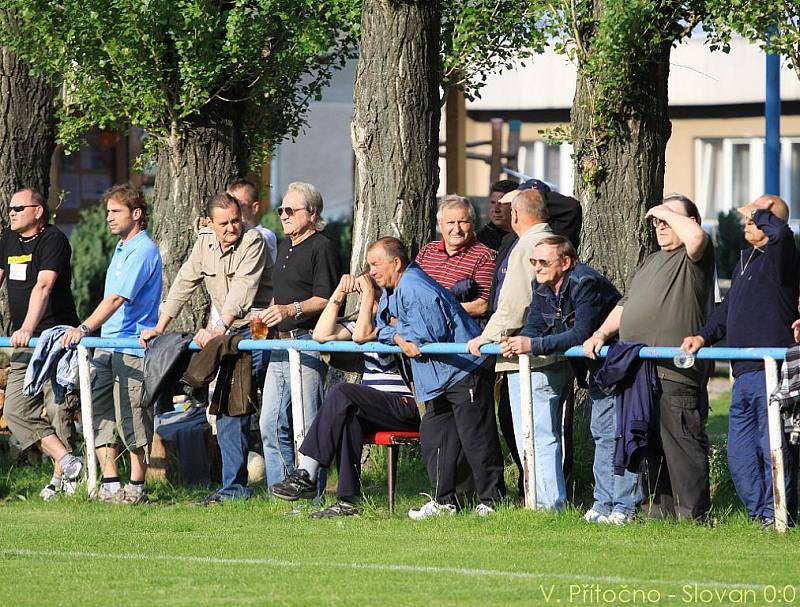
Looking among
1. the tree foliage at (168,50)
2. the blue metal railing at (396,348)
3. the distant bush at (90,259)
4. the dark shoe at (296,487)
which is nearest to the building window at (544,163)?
the distant bush at (90,259)

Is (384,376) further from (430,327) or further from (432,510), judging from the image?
(432,510)

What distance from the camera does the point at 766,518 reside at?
8.91 meters

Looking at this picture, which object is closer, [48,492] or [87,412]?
[87,412]

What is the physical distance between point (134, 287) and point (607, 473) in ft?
11.4

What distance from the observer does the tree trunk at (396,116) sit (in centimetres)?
1162

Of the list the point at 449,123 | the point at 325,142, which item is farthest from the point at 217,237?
the point at 325,142

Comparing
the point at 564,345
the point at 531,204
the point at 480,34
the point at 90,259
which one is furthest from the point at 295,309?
the point at 90,259

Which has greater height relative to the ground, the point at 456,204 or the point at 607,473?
the point at 456,204

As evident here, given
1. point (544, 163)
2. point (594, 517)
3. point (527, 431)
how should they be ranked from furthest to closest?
point (544, 163), point (527, 431), point (594, 517)

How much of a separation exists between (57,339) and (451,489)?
2.99 m

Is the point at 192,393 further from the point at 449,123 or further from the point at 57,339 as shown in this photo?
the point at 449,123

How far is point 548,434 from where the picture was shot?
31.0 feet

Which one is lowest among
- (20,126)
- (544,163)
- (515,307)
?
(515,307)

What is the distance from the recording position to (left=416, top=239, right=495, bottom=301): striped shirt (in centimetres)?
1027
